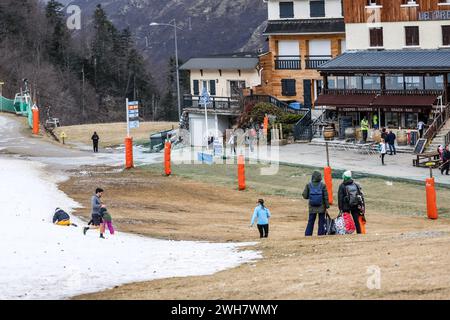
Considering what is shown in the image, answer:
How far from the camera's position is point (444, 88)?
189 feet

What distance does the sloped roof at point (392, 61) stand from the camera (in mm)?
58344

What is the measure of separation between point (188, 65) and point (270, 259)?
5736cm

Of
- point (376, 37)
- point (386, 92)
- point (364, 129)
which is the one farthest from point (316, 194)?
point (376, 37)

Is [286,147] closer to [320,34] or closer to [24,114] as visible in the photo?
[320,34]

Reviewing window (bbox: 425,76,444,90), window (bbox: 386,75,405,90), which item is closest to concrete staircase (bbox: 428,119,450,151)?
window (bbox: 425,76,444,90)

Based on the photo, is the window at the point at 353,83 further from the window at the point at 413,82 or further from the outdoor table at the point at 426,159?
the outdoor table at the point at 426,159

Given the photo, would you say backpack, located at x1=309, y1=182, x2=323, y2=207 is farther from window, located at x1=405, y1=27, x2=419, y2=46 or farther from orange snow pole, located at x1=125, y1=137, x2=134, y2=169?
window, located at x1=405, y1=27, x2=419, y2=46

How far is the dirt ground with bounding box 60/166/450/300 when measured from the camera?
18.8 m

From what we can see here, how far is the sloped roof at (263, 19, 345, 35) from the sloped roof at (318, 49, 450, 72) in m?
6.17

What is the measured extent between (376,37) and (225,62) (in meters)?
15.9

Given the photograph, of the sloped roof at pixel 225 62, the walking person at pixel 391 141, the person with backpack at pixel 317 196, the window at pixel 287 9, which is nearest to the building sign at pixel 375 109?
the walking person at pixel 391 141

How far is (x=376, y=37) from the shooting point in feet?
213

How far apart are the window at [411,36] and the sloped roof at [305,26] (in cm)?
836
